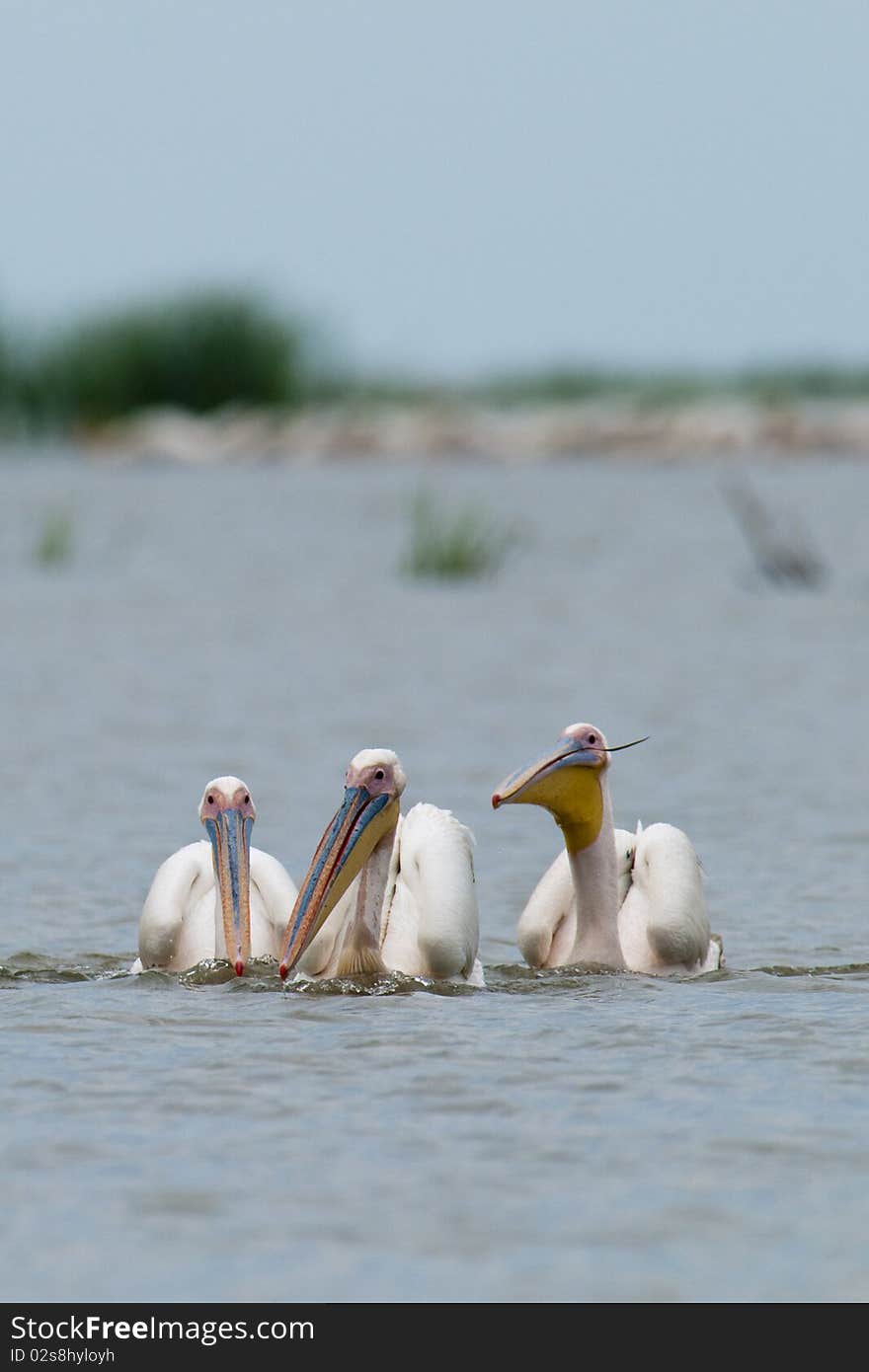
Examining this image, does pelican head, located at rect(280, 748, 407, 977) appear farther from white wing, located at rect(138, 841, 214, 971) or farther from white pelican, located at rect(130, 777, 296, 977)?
white wing, located at rect(138, 841, 214, 971)

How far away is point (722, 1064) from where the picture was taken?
5.39 m

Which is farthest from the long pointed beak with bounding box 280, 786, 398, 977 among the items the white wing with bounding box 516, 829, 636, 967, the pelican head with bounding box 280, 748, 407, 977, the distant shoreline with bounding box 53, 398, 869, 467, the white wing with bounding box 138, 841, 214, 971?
the distant shoreline with bounding box 53, 398, 869, 467

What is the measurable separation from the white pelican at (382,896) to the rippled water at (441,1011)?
4.0 inches

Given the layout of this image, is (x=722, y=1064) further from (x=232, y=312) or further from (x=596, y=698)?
(x=232, y=312)

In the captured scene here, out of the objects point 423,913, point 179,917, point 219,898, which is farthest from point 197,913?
point 423,913

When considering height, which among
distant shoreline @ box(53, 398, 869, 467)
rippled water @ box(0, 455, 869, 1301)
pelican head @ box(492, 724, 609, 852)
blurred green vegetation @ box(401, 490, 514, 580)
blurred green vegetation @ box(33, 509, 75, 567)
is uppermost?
distant shoreline @ box(53, 398, 869, 467)

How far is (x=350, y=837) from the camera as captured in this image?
20.5 ft

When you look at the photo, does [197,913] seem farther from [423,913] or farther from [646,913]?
[646,913]

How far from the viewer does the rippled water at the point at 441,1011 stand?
421 cm

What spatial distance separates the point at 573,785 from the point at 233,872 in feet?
2.93

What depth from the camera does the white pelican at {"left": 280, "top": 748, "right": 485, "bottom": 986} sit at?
20.1ft

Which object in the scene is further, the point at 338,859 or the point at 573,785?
the point at 573,785

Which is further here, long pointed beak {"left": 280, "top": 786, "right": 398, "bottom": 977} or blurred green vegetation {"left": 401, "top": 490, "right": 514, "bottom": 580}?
blurred green vegetation {"left": 401, "top": 490, "right": 514, "bottom": 580}

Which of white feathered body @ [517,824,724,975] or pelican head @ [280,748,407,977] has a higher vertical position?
pelican head @ [280,748,407,977]
